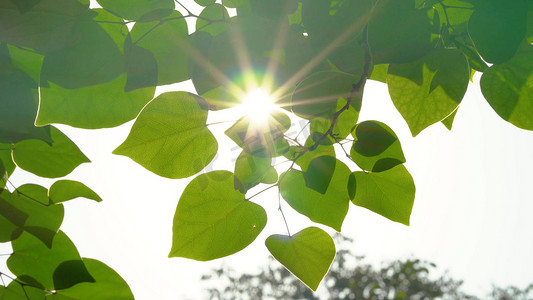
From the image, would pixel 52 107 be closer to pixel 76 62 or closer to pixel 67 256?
pixel 76 62

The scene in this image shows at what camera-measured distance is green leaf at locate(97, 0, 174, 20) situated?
1.05 feet

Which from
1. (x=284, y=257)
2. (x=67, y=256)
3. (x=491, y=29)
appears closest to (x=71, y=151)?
(x=67, y=256)

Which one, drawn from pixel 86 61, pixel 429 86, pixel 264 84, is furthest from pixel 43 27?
pixel 429 86

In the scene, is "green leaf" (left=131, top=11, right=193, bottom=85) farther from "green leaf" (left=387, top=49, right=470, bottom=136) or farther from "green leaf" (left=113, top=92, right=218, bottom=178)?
"green leaf" (left=387, top=49, right=470, bottom=136)

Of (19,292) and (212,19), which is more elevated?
(212,19)

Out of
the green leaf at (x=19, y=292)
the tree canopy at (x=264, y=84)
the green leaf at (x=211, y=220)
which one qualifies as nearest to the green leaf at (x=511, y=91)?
the tree canopy at (x=264, y=84)

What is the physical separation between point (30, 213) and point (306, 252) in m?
0.27

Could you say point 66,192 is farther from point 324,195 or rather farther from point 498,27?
point 498,27

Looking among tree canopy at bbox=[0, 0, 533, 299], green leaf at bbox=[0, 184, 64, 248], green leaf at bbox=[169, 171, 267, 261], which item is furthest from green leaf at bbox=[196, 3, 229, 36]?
green leaf at bbox=[0, 184, 64, 248]

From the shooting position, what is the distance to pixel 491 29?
280 mm

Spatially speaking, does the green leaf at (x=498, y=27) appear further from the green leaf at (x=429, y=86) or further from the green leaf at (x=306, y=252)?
the green leaf at (x=306, y=252)

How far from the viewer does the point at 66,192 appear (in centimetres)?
43

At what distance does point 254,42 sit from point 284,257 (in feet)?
0.61

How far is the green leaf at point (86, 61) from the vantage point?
0.30m
